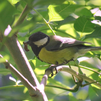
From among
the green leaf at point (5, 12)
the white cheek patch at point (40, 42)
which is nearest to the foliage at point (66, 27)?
the white cheek patch at point (40, 42)

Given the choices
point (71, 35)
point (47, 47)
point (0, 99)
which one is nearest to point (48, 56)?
point (47, 47)

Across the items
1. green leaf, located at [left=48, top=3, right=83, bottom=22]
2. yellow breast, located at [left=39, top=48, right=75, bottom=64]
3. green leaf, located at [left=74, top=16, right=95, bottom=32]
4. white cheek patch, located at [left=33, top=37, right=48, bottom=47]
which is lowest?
yellow breast, located at [left=39, top=48, right=75, bottom=64]

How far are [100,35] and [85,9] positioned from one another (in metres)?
0.14

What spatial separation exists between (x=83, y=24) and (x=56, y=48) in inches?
17.7

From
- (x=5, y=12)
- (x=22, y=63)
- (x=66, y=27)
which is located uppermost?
(x=5, y=12)

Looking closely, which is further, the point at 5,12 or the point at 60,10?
the point at 60,10

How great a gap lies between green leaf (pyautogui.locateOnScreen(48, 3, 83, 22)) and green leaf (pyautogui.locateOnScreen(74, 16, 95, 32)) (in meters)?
0.09

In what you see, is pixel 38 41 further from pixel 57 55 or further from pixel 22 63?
pixel 22 63

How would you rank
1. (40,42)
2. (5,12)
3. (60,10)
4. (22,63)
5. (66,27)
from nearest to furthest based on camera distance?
(5,12)
(22,63)
(60,10)
(66,27)
(40,42)

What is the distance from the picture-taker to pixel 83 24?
2.84 ft

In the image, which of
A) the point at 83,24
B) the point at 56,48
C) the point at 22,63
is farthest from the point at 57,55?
the point at 22,63

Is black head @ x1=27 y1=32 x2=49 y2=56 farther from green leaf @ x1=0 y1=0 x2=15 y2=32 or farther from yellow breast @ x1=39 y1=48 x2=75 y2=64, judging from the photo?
green leaf @ x1=0 y1=0 x2=15 y2=32

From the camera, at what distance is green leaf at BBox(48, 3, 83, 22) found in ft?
2.39

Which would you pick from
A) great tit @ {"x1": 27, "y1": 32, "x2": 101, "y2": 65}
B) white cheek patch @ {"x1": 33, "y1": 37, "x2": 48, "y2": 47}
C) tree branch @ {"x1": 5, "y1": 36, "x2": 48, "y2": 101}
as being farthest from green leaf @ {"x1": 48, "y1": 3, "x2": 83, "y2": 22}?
white cheek patch @ {"x1": 33, "y1": 37, "x2": 48, "y2": 47}
